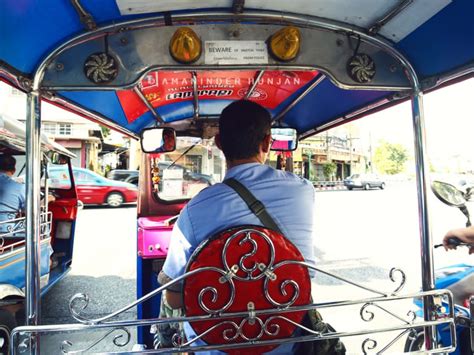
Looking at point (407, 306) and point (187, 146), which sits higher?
point (187, 146)

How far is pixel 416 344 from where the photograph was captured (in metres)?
2.22

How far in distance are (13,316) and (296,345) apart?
281 centimetres

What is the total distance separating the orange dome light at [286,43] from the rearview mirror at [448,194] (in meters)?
1.15

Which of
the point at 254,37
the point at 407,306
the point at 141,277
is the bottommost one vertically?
the point at 407,306

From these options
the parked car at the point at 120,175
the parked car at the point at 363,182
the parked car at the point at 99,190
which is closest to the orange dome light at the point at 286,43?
the parked car at the point at 99,190

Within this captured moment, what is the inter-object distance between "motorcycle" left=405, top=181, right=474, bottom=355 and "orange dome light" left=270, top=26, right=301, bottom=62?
1152 millimetres

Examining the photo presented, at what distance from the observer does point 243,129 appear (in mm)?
1412

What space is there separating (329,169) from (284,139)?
2759cm

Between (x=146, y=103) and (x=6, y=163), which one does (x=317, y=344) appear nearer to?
(x=146, y=103)

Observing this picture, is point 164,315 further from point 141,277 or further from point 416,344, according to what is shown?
point 416,344

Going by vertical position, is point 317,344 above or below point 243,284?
below

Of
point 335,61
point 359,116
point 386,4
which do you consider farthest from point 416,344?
point 386,4

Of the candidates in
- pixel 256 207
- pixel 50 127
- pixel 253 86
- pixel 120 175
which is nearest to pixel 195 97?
pixel 253 86

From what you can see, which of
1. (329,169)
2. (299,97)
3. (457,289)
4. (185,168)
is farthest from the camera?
(329,169)
